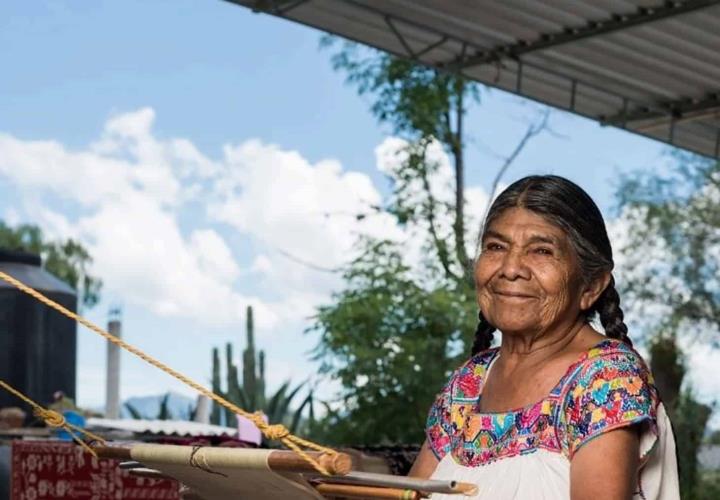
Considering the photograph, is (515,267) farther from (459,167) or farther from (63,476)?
(459,167)

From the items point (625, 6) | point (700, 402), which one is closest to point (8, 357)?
point (625, 6)

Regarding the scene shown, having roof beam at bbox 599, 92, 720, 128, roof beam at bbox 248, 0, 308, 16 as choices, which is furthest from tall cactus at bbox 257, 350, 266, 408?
roof beam at bbox 248, 0, 308, 16

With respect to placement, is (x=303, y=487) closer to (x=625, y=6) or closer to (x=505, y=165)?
(x=625, y=6)

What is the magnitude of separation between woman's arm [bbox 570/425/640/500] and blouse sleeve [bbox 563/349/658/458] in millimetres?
14

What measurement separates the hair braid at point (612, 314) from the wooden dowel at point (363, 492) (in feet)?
1.83

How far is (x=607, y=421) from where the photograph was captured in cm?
189

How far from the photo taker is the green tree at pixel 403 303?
555 inches

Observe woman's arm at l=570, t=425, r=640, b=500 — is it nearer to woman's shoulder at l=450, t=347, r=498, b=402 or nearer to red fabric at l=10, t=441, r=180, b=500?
woman's shoulder at l=450, t=347, r=498, b=402

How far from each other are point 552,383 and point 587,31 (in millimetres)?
5254

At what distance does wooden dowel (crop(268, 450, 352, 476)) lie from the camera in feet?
5.44

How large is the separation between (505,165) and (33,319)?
1008 cm

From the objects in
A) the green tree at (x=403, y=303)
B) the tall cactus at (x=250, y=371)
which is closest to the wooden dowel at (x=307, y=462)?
the green tree at (x=403, y=303)

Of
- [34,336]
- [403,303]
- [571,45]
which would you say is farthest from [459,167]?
[571,45]

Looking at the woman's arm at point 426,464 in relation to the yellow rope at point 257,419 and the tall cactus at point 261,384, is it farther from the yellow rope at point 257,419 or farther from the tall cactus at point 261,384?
the tall cactus at point 261,384
